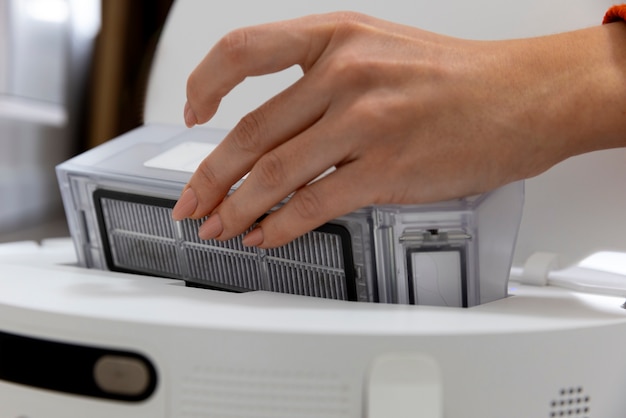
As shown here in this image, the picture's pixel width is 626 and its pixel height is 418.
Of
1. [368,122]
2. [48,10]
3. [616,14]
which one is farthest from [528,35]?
[48,10]

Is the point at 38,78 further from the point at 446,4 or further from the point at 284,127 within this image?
the point at 284,127

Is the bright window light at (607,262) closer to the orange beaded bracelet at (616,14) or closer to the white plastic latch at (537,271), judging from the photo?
the white plastic latch at (537,271)

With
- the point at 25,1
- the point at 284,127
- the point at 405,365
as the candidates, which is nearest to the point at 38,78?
the point at 25,1

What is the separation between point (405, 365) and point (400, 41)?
0.71ft

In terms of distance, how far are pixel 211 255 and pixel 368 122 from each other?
0.53 ft

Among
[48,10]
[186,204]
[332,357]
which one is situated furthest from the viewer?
[48,10]

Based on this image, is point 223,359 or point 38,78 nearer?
point 223,359

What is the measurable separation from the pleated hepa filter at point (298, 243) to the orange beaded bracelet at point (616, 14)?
150 mm

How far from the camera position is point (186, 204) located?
475mm

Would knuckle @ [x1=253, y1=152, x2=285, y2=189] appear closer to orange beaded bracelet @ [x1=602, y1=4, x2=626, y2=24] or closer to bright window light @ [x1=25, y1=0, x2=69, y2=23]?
orange beaded bracelet @ [x1=602, y1=4, x2=626, y2=24]

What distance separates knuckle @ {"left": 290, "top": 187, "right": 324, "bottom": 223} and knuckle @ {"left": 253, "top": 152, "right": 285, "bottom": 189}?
17 millimetres

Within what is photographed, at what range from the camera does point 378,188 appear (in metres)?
0.44

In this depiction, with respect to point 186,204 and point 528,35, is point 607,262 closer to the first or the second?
point 528,35

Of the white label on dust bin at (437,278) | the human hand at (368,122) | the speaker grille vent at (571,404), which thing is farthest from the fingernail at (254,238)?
the speaker grille vent at (571,404)
